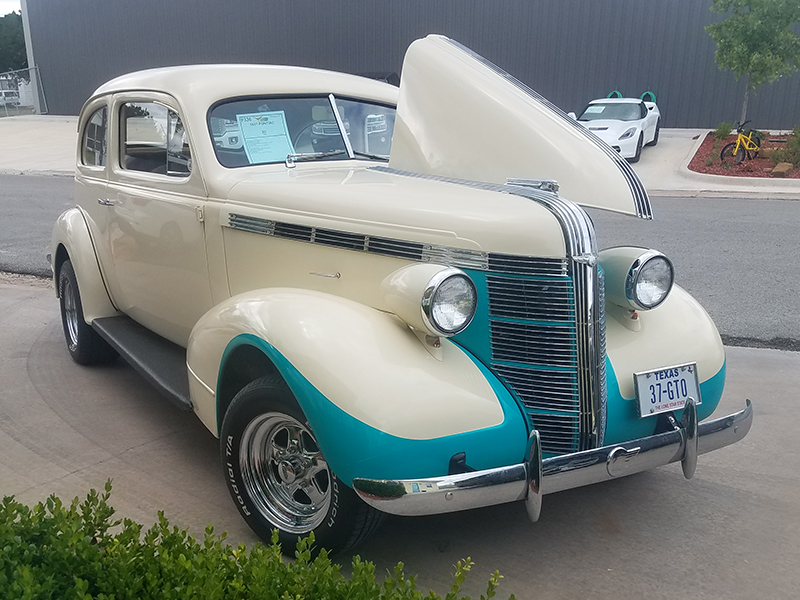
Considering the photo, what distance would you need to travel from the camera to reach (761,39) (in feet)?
51.8

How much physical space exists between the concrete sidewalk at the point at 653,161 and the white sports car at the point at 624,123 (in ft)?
1.43

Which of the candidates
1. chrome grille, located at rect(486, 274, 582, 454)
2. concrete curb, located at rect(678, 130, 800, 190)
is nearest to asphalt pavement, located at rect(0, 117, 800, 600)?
chrome grille, located at rect(486, 274, 582, 454)

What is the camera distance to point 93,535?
2.29 meters

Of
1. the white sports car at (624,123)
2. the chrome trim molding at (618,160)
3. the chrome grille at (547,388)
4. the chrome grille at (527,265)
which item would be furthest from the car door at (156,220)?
the white sports car at (624,123)

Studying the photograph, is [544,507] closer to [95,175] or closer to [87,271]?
[87,271]

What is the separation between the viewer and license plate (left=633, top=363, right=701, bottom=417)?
9.80ft

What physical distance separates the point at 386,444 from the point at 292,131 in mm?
2092

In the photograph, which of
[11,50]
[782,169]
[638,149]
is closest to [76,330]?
[782,169]

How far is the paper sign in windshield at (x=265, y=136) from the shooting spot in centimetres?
389

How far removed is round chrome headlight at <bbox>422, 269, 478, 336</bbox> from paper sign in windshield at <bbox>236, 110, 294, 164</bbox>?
158cm

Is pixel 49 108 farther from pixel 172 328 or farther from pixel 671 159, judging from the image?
pixel 172 328

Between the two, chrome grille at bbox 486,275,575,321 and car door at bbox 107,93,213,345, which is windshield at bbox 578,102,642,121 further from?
chrome grille at bbox 486,275,575,321

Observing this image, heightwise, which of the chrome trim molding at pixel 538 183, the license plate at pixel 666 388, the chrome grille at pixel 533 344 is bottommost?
the license plate at pixel 666 388

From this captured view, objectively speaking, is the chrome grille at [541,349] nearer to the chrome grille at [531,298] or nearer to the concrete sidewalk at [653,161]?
the chrome grille at [531,298]
